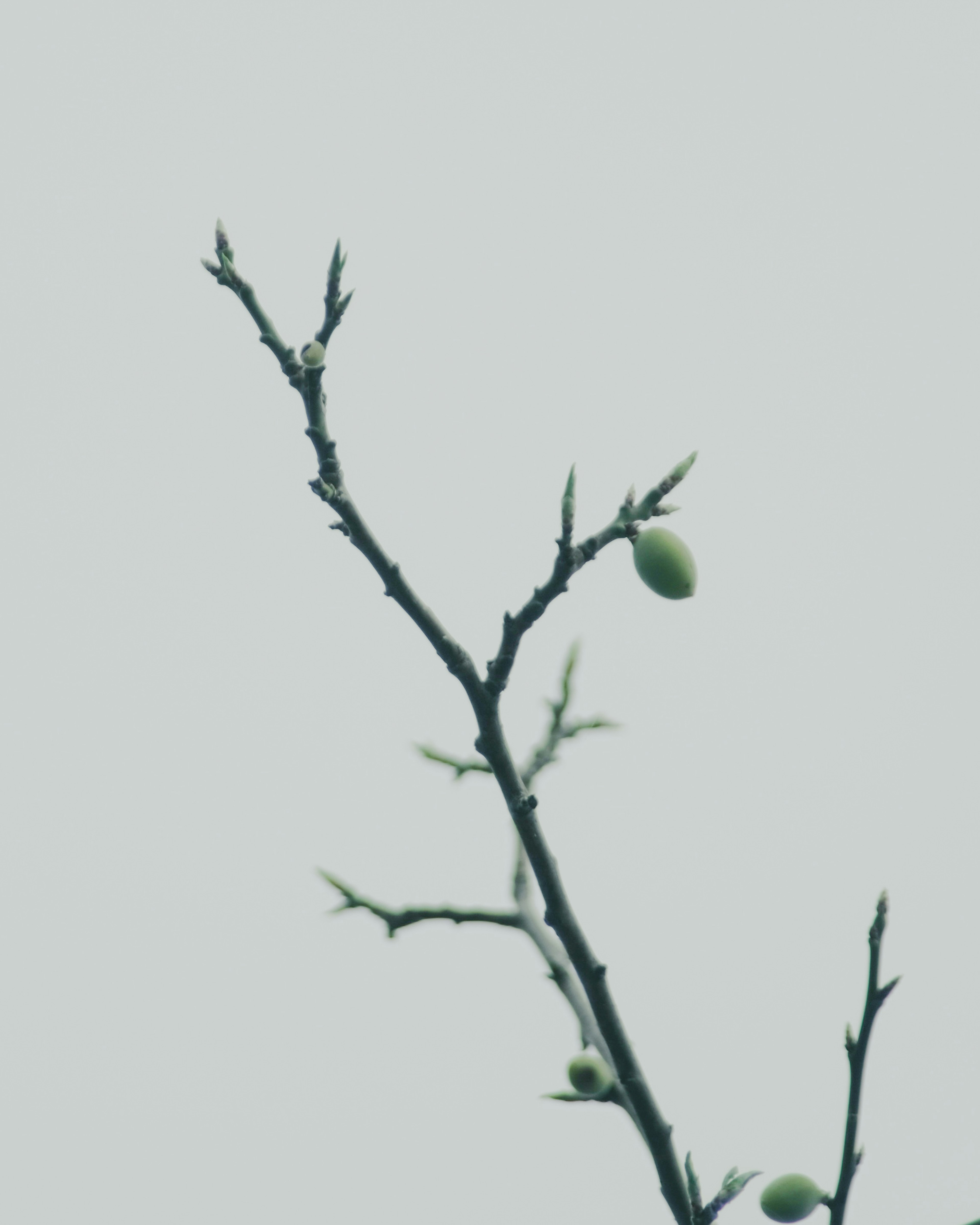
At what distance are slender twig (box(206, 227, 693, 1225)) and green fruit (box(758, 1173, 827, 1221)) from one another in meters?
0.38

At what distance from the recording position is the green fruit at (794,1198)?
206 cm

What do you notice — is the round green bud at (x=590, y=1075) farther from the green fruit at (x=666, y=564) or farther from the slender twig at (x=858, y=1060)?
the green fruit at (x=666, y=564)

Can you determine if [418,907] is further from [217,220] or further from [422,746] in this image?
[217,220]

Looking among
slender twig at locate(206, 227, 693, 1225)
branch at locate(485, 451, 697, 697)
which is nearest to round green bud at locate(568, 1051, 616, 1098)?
slender twig at locate(206, 227, 693, 1225)

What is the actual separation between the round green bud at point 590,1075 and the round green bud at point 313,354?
1339mm

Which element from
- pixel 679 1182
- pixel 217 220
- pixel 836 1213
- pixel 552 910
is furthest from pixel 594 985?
pixel 217 220

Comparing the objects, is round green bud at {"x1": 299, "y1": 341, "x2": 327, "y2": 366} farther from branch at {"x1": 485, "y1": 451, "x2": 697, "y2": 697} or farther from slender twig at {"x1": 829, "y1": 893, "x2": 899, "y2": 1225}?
slender twig at {"x1": 829, "y1": 893, "x2": 899, "y2": 1225}

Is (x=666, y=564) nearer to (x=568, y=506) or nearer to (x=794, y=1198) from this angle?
(x=568, y=506)

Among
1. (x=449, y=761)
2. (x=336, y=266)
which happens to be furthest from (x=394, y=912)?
(x=336, y=266)

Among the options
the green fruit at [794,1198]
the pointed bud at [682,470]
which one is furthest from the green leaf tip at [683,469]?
the green fruit at [794,1198]

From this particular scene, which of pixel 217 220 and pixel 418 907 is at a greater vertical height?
pixel 217 220

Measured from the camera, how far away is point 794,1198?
6.77 feet

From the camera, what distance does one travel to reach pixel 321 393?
65.5 inches

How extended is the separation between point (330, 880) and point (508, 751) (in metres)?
0.56
